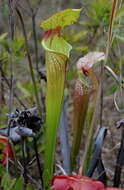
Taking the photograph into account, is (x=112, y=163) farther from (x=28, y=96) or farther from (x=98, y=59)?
(x=98, y=59)

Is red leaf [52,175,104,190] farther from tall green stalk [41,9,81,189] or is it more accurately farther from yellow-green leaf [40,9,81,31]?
yellow-green leaf [40,9,81,31]

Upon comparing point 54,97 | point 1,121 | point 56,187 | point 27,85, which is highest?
point 54,97

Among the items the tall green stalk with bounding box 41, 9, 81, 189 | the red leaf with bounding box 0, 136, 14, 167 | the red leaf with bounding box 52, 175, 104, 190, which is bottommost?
the red leaf with bounding box 0, 136, 14, 167

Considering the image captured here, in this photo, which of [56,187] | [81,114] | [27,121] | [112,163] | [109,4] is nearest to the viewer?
[56,187]

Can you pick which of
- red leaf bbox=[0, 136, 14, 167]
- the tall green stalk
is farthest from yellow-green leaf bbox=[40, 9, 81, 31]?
red leaf bbox=[0, 136, 14, 167]

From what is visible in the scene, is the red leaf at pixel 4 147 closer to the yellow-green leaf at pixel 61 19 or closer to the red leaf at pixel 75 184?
the red leaf at pixel 75 184

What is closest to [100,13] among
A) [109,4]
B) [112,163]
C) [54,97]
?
[109,4]

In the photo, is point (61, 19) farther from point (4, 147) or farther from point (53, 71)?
point (4, 147)

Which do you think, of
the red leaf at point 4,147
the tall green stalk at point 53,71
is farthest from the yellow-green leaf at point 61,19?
the red leaf at point 4,147
